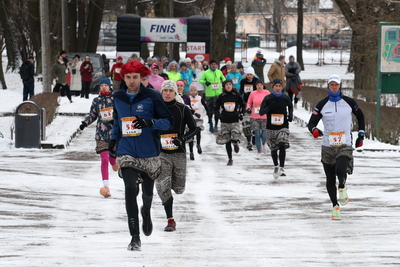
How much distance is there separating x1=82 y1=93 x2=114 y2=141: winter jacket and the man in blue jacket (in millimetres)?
3129

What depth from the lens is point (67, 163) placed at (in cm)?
1467

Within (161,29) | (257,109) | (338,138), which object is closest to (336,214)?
(338,138)

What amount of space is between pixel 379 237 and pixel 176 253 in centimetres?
231

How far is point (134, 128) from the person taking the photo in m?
7.37

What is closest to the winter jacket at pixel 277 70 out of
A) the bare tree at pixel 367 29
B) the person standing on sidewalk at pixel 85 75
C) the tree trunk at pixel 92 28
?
the bare tree at pixel 367 29

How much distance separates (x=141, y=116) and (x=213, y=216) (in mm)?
2698

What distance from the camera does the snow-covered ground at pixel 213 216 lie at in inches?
291

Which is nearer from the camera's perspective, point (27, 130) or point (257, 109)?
point (257, 109)

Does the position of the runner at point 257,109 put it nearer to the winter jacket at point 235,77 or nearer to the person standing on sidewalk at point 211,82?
the person standing on sidewalk at point 211,82

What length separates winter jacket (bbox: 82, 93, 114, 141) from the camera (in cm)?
1073

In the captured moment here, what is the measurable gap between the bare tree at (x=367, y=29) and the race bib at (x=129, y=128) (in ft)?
54.9

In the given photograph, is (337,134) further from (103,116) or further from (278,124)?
(278,124)

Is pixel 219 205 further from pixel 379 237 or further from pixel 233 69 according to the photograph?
pixel 233 69

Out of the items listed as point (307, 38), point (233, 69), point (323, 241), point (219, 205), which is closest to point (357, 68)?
point (233, 69)
